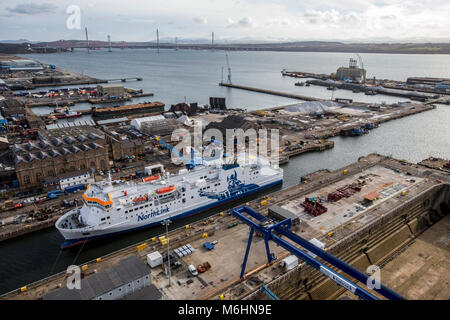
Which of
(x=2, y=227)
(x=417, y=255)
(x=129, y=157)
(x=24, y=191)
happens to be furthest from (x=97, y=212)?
(x=417, y=255)

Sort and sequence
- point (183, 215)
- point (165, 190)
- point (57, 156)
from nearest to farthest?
1. point (165, 190)
2. point (183, 215)
3. point (57, 156)

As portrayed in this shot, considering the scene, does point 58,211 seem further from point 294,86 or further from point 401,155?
point 294,86

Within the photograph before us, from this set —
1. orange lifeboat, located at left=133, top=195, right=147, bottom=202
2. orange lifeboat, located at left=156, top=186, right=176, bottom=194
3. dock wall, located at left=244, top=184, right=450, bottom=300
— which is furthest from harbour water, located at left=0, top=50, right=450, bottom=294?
dock wall, located at left=244, top=184, right=450, bottom=300

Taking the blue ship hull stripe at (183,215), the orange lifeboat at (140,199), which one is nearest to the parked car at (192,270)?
the orange lifeboat at (140,199)

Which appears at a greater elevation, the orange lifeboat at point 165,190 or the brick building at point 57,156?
the brick building at point 57,156

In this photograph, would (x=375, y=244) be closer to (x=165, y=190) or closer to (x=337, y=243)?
(x=337, y=243)

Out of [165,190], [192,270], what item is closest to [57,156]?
[165,190]

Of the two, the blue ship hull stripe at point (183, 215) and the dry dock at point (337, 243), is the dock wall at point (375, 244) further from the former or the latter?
the blue ship hull stripe at point (183, 215)

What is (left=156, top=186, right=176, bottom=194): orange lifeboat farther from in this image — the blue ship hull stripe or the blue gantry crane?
the blue gantry crane
